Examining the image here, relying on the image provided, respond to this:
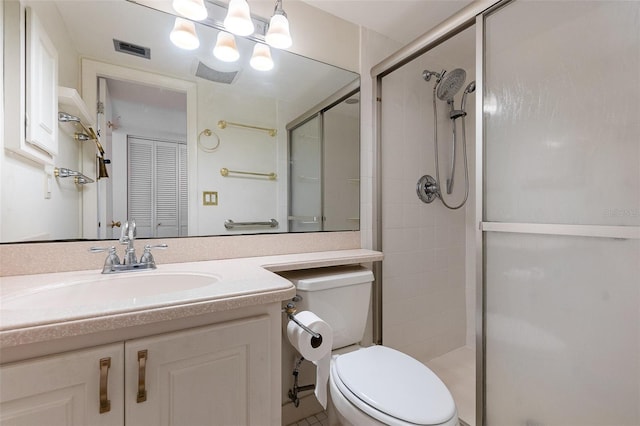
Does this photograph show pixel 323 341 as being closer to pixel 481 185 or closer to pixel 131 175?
pixel 481 185

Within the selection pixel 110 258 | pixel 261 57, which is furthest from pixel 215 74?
pixel 110 258

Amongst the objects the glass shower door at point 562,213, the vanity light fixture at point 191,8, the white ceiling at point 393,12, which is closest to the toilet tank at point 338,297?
the glass shower door at point 562,213

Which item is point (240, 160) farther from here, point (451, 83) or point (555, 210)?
point (451, 83)

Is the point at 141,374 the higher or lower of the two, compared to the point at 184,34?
lower

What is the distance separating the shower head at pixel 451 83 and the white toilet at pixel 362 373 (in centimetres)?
132

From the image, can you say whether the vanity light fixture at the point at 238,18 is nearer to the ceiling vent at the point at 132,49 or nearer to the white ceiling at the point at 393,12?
the ceiling vent at the point at 132,49

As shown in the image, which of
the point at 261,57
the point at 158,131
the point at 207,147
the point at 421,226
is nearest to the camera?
the point at 158,131

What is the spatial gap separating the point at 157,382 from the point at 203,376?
0.35 feet

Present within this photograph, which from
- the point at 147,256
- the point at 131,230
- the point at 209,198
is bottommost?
the point at 147,256

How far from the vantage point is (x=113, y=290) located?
0.94 meters

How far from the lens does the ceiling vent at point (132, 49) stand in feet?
3.66

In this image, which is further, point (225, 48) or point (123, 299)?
point (225, 48)

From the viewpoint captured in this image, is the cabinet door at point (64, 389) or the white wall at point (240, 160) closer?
the cabinet door at point (64, 389)

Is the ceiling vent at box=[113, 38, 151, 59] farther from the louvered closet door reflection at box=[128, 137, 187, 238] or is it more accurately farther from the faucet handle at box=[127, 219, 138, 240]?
the faucet handle at box=[127, 219, 138, 240]
